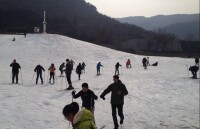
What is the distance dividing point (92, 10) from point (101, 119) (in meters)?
186

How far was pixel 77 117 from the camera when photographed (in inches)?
187

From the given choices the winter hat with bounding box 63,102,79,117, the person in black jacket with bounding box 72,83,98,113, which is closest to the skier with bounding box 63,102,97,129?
the winter hat with bounding box 63,102,79,117

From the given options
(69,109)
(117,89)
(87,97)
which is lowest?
(87,97)

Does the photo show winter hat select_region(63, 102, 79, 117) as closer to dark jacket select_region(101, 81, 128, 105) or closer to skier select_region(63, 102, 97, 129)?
skier select_region(63, 102, 97, 129)

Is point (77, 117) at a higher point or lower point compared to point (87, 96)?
higher

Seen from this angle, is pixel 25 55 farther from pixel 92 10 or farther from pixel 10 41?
pixel 92 10

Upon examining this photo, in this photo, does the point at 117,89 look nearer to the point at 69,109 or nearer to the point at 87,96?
the point at 87,96

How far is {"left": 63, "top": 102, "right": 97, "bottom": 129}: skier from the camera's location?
15.7 ft

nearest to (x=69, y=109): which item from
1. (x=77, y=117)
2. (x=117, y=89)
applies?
(x=77, y=117)

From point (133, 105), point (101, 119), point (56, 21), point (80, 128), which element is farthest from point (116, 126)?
point (56, 21)

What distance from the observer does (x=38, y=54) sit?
162ft

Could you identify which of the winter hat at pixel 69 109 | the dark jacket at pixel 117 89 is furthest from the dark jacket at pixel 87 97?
the winter hat at pixel 69 109

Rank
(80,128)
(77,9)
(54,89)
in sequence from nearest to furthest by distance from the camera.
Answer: (80,128)
(54,89)
(77,9)

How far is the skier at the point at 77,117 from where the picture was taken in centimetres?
478
